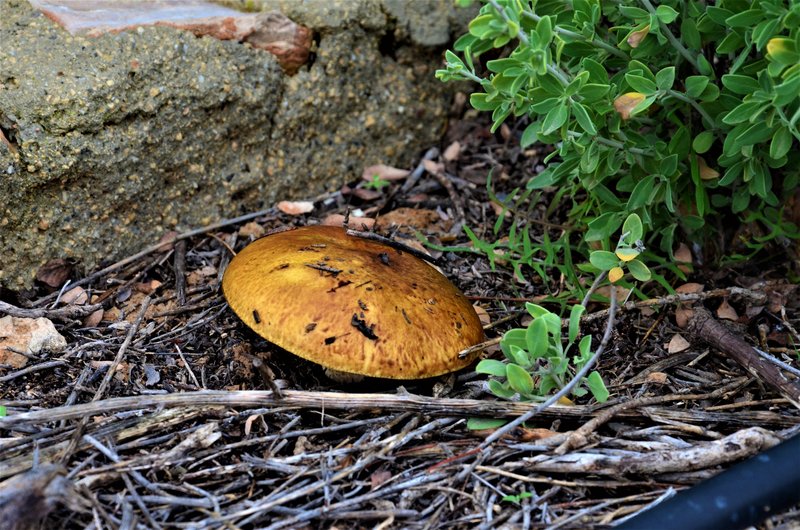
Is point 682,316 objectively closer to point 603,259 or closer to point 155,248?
point 603,259

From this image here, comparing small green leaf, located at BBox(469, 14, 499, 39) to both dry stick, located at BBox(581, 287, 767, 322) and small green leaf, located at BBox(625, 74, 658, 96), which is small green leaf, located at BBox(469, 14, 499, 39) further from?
dry stick, located at BBox(581, 287, 767, 322)

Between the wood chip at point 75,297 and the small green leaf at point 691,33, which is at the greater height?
the small green leaf at point 691,33

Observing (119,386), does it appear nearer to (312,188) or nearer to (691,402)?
(312,188)

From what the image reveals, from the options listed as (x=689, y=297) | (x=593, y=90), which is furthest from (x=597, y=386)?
(x=593, y=90)

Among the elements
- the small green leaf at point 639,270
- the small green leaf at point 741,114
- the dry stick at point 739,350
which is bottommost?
the dry stick at point 739,350

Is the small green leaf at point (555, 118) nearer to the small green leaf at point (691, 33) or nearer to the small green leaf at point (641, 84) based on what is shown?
the small green leaf at point (641, 84)

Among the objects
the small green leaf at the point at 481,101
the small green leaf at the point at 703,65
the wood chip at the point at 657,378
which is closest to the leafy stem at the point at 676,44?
the small green leaf at the point at 703,65
